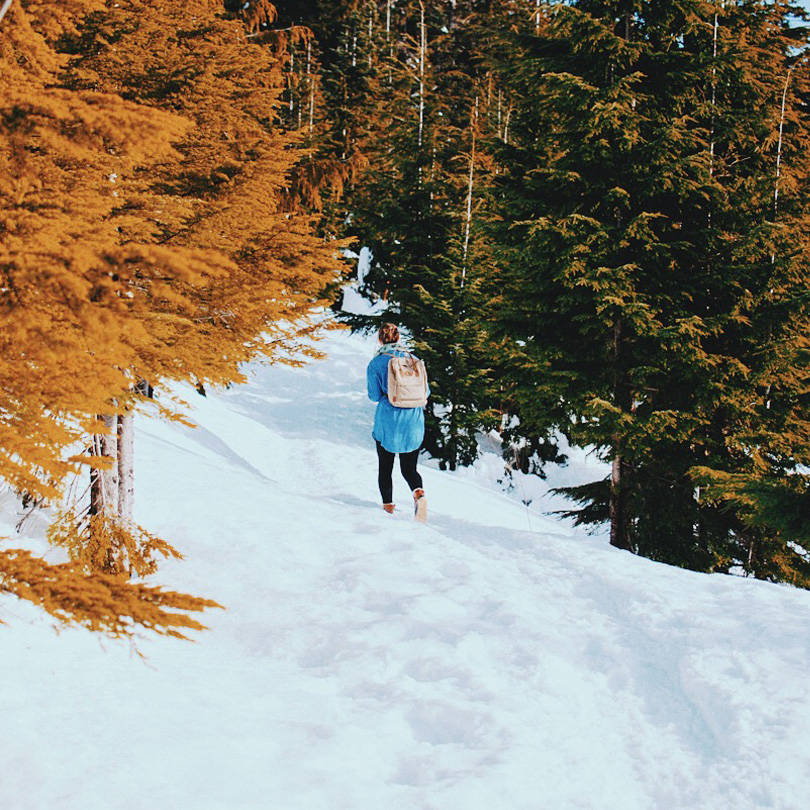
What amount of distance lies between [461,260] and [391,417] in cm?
1045

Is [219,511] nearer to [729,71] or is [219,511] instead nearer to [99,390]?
[99,390]

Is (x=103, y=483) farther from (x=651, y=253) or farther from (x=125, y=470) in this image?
(x=651, y=253)

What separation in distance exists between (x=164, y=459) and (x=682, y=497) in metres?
8.47

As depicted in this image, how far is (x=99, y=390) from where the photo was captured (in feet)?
9.48

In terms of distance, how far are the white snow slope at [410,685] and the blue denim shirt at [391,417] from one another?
124 cm

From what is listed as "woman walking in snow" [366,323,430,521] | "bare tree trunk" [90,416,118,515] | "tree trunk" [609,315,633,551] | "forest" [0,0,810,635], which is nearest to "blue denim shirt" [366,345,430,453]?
"woman walking in snow" [366,323,430,521]

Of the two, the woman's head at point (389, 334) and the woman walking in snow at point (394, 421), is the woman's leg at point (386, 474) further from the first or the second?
the woman's head at point (389, 334)

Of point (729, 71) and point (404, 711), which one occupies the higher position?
point (729, 71)

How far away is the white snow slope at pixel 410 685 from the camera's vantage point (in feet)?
10.2

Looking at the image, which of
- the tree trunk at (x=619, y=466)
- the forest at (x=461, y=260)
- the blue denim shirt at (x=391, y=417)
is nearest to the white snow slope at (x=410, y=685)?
the forest at (x=461, y=260)

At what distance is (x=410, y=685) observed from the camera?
4.00 m

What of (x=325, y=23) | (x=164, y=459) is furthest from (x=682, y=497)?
(x=325, y=23)

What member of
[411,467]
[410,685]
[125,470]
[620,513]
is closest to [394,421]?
[411,467]

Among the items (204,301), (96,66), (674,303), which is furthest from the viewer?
(674,303)
